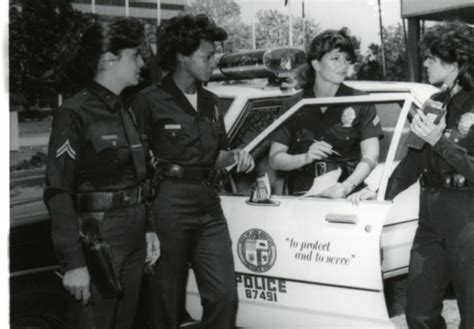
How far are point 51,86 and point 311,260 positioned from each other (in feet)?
4.18

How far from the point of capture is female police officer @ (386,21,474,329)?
1.97m

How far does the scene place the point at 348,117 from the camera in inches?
101

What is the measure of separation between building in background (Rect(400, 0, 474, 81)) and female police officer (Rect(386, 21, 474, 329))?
1.11 meters

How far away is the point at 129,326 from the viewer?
6.55 ft

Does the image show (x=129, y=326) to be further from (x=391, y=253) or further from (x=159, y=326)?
(x=391, y=253)

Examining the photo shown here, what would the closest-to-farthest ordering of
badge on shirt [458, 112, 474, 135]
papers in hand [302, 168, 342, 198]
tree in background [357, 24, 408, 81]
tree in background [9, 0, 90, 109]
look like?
badge on shirt [458, 112, 474, 135] < tree in background [9, 0, 90, 109] < papers in hand [302, 168, 342, 198] < tree in background [357, 24, 408, 81]

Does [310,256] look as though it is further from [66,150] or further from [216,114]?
[66,150]

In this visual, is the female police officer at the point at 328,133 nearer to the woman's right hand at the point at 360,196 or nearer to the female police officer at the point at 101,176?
the woman's right hand at the point at 360,196

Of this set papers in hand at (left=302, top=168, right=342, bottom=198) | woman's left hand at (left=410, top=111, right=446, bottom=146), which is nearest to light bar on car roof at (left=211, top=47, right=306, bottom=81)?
papers in hand at (left=302, top=168, right=342, bottom=198)

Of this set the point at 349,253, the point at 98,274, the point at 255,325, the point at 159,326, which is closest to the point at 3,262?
the point at 98,274

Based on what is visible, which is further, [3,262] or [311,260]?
[311,260]

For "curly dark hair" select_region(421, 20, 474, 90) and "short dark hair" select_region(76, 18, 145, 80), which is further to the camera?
"curly dark hair" select_region(421, 20, 474, 90)

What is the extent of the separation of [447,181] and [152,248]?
1.09 m

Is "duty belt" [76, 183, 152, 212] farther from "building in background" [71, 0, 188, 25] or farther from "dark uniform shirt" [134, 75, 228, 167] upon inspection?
"building in background" [71, 0, 188, 25]
